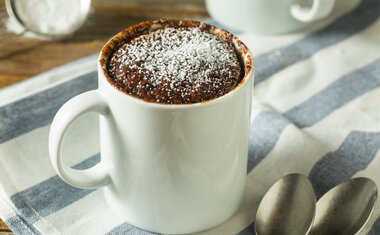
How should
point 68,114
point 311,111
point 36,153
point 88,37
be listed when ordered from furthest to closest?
point 88,37 < point 311,111 < point 36,153 < point 68,114

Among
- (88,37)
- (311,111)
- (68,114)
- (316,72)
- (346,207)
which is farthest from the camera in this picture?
(88,37)

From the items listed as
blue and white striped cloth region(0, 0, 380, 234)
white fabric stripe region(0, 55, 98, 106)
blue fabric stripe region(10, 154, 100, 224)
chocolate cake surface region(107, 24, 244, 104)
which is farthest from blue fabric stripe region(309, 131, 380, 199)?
white fabric stripe region(0, 55, 98, 106)

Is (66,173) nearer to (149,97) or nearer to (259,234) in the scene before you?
(149,97)

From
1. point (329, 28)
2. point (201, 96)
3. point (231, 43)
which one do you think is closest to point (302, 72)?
point (329, 28)

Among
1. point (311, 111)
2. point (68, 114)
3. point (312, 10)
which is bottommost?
point (311, 111)

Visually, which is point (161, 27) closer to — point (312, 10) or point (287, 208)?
point (287, 208)

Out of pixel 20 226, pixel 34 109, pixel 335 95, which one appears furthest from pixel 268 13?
pixel 20 226

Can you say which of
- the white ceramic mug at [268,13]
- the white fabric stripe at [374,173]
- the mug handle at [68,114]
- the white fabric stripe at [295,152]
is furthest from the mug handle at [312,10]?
the mug handle at [68,114]
